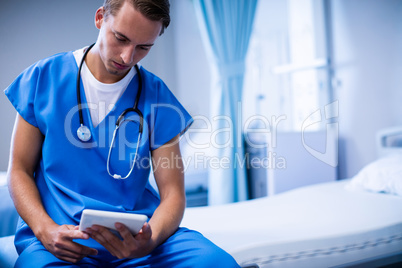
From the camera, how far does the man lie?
2.92ft

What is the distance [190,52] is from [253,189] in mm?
1312

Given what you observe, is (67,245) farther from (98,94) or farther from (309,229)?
A: (309,229)

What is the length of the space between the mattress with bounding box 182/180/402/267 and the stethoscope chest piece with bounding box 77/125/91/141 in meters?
0.57

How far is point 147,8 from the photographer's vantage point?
0.95 meters

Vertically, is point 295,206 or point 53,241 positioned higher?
point 53,241

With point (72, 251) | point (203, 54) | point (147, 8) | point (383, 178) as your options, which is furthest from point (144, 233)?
point (203, 54)

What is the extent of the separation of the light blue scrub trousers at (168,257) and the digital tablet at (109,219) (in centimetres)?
14

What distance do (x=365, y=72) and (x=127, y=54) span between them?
6.98 feet

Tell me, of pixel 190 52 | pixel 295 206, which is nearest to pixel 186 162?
pixel 190 52

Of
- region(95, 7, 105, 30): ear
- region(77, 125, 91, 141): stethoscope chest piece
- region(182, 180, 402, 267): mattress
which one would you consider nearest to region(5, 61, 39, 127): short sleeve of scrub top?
region(77, 125, 91, 141): stethoscope chest piece

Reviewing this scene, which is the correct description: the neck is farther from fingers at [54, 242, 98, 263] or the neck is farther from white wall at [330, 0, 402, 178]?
white wall at [330, 0, 402, 178]

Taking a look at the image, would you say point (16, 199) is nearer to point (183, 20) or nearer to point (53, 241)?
point (53, 241)

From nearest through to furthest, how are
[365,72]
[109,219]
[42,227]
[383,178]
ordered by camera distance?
1. [109,219]
2. [42,227]
3. [383,178]
4. [365,72]

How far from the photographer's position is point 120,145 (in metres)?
1.00
